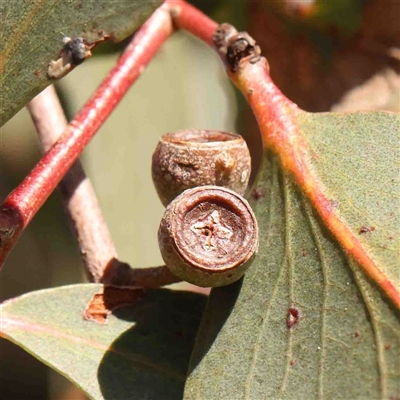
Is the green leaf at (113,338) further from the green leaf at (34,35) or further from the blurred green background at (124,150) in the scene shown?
the blurred green background at (124,150)

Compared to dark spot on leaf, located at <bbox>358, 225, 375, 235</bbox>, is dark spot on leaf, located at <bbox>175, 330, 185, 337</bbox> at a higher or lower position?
lower

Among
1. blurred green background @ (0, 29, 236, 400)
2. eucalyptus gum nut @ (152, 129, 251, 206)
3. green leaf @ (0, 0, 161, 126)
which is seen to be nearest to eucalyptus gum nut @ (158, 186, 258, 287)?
eucalyptus gum nut @ (152, 129, 251, 206)

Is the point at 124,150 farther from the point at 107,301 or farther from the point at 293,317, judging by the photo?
the point at 293,317

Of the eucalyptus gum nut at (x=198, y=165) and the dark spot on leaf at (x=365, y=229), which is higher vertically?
the eucalyptus gum nut at (x=198, y=165)

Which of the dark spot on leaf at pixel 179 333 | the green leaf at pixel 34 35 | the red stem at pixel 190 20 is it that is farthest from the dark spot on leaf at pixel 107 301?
the red stem at pixel 190 20

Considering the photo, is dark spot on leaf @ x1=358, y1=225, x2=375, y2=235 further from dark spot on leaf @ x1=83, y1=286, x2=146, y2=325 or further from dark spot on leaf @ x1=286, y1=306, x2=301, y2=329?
dark spot on leaf @ x1=83, y1=286, x2=146, y2=325

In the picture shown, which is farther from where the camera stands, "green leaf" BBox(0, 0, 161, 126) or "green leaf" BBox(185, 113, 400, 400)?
"green leaf" BBox(0, 0, 161, 126)
